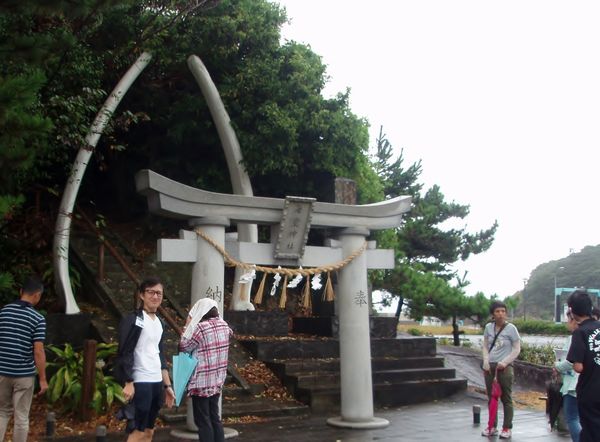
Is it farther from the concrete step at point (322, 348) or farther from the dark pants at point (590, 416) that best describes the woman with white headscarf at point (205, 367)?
the concrete step at point (322, 348)

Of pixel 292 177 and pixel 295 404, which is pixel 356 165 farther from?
pixel 295 404

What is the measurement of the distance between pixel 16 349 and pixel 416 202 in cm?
2064

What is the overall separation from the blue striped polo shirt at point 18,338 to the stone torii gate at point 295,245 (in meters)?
2.12

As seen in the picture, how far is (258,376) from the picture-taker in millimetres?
11188

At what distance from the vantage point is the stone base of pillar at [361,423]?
9100 mm

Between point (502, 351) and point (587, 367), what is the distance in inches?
119

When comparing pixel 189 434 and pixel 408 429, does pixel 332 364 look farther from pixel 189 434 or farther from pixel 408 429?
pixel 189 434

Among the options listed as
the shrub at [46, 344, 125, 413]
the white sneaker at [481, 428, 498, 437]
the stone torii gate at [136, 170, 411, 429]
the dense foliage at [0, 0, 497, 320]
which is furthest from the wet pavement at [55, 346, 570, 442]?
the dense foliage at [0, 0, 497, 320]

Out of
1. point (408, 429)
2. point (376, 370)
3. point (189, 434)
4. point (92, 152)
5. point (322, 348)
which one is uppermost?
point (92, 152)

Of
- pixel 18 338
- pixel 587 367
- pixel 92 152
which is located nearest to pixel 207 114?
pixel 92 152

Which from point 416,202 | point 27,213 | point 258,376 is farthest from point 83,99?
point 416,202

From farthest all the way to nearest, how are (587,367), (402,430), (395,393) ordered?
(395,393) < (402,430) < (587,367)

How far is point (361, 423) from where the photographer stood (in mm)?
9195

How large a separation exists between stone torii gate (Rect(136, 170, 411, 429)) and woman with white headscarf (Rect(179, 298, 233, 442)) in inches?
85.6
